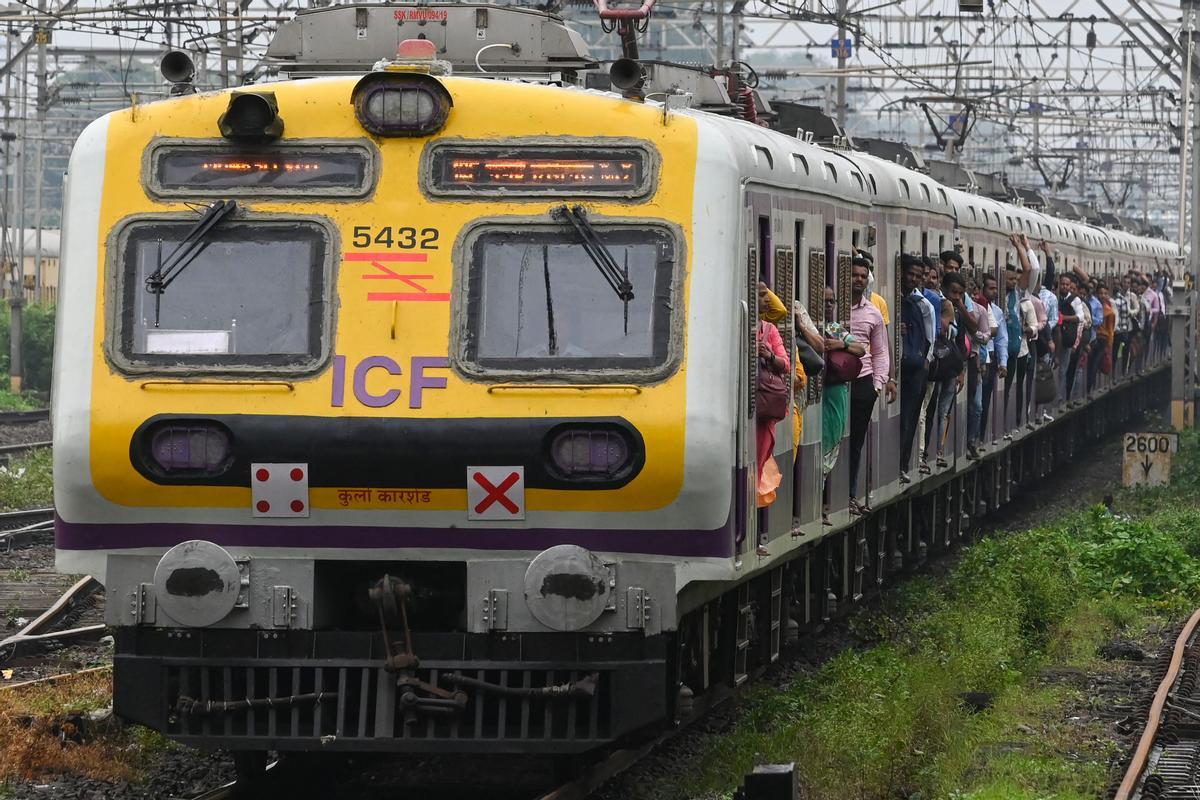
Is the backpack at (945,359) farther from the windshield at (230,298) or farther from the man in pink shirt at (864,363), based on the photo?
the windshield at (230,298)

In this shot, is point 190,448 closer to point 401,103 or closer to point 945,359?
point 401,103

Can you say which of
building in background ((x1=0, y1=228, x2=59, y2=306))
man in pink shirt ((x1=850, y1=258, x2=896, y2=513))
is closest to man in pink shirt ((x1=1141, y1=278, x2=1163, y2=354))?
man in pink shirt ((x1=850, y1=258, x2=896, y2=513))

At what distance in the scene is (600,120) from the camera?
813 cm

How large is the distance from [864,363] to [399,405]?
471 cm

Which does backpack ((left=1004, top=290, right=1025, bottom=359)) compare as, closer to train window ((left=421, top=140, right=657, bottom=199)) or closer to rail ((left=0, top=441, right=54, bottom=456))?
train window ((left=421, top=140, right=657, bottom=199))

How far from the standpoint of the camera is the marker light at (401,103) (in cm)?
809

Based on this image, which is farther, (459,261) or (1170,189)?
(1170,189)

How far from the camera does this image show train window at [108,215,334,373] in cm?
789

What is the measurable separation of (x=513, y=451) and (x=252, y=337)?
1.01 m

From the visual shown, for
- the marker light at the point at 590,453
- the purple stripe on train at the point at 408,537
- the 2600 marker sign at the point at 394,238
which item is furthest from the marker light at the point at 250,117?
the marker light at the point at 590,453

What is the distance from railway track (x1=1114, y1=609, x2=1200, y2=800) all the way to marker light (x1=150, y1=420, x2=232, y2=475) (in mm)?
3491

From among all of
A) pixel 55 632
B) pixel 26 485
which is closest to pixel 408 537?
pixel 55 632

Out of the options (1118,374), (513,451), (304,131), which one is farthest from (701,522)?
(1118,374)

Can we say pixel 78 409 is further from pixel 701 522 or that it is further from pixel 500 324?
pixel 701 522
